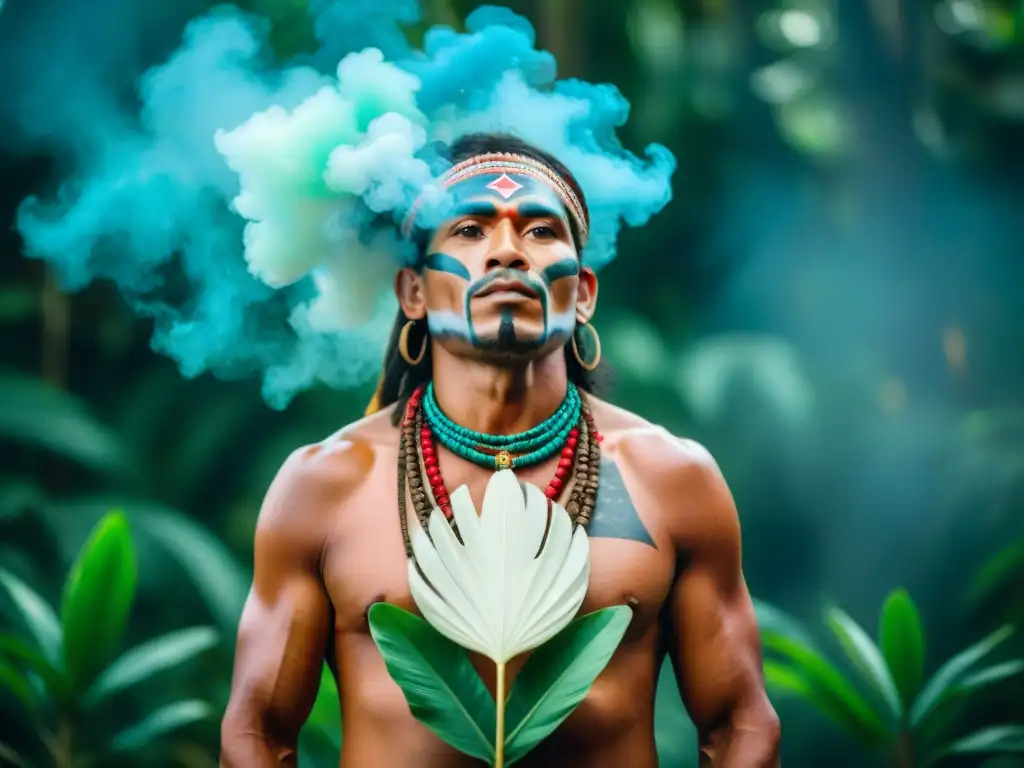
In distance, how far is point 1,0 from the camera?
226cm

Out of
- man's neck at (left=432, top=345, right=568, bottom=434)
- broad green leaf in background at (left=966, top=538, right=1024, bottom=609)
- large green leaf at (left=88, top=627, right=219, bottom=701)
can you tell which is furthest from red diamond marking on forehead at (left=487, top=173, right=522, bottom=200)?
broad green leaf in background at (left=966, top=538, right=1024, bottom=609)

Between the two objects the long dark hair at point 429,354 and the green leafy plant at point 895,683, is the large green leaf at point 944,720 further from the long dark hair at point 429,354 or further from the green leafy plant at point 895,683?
the long dark hair at point 429,354

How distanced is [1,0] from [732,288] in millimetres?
2256

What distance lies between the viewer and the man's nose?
60.2 inches

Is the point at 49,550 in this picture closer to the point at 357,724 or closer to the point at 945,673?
the point at 357,724

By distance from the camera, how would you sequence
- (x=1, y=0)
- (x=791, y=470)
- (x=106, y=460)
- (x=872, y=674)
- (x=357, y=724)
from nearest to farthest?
(x=357, y=724), (x=1, y=0), (x=872, y=674), (x=106, y=460), (x=791, y=470)

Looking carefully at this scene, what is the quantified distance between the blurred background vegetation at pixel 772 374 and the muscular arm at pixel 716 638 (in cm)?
125

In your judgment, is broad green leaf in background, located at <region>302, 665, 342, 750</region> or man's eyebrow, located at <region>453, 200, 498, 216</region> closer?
man's eyebrow, located at <region>453, 200, 498, 216</region>

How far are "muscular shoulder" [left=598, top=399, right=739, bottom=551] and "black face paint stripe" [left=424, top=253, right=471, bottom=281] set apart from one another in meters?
0.30

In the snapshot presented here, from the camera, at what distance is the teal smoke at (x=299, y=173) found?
157cm

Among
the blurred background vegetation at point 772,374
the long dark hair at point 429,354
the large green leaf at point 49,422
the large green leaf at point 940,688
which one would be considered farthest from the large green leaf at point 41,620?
the large green leaf at point 940,688

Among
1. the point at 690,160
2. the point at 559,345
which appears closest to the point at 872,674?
the point at 559,345

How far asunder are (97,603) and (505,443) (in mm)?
1155

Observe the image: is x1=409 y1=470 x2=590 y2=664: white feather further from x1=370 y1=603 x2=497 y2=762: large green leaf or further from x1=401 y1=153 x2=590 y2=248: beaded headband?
x1=401 y1=153 x2=590 y2=248: beaded headband
